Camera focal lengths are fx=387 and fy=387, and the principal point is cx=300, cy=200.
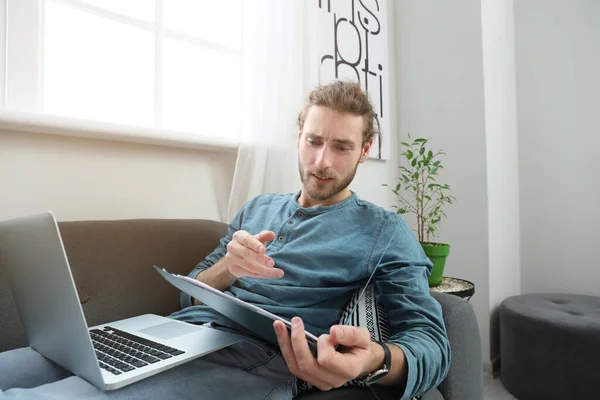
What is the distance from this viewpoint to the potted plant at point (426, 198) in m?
1.61

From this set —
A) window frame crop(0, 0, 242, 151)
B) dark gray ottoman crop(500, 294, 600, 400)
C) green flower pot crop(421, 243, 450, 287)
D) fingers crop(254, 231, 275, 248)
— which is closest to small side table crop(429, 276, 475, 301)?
green flower pot crop(421, 243, 450, 287)

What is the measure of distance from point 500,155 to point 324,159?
1.52m

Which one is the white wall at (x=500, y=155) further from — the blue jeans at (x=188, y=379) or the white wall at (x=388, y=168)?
the blue jeans at (x=188, y=379)

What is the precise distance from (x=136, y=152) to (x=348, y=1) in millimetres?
1420

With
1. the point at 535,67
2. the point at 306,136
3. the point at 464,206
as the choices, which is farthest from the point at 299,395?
the point at 535,67

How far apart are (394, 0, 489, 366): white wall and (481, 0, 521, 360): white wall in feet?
0.13

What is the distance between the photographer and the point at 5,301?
816 millimetres

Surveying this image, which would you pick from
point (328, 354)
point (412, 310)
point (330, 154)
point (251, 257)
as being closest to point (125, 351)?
point (251, 257)

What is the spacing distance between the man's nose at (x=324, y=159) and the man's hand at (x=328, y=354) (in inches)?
20.2

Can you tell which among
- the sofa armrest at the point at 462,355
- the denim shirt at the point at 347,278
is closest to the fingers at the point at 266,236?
the denim shirt at the point at 347,278

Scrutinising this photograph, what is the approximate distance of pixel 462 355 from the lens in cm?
84

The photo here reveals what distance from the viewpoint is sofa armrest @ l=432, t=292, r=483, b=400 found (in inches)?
32.4

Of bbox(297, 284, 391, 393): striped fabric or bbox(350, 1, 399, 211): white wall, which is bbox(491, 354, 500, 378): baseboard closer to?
bbox(350, 1, 399, 211): white wall

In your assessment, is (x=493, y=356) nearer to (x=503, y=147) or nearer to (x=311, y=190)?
(x=503, y=147)
